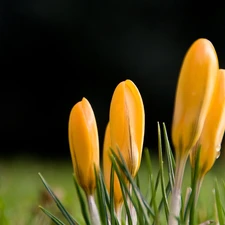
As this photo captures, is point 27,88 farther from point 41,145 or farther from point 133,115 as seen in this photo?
point 133,115

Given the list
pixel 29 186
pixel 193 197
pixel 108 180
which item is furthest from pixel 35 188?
pixel 193 197

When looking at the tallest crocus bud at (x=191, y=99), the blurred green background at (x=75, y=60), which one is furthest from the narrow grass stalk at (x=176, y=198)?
the blurred green background at (x=75, y=60)

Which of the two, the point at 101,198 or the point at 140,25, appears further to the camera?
the point at 140,25

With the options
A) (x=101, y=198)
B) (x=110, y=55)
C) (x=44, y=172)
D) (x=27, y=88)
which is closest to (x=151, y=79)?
(x=110, y=55)

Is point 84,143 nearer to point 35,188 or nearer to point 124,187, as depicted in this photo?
point 124,187

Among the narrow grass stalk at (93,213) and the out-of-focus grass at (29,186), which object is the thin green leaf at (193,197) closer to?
the narrow grass stalk at (93,213)

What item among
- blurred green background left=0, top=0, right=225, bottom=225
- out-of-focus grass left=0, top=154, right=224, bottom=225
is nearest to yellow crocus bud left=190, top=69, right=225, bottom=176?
out-of-focus grass left=0, top=154, right=224, bottom=225

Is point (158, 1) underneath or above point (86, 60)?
above
